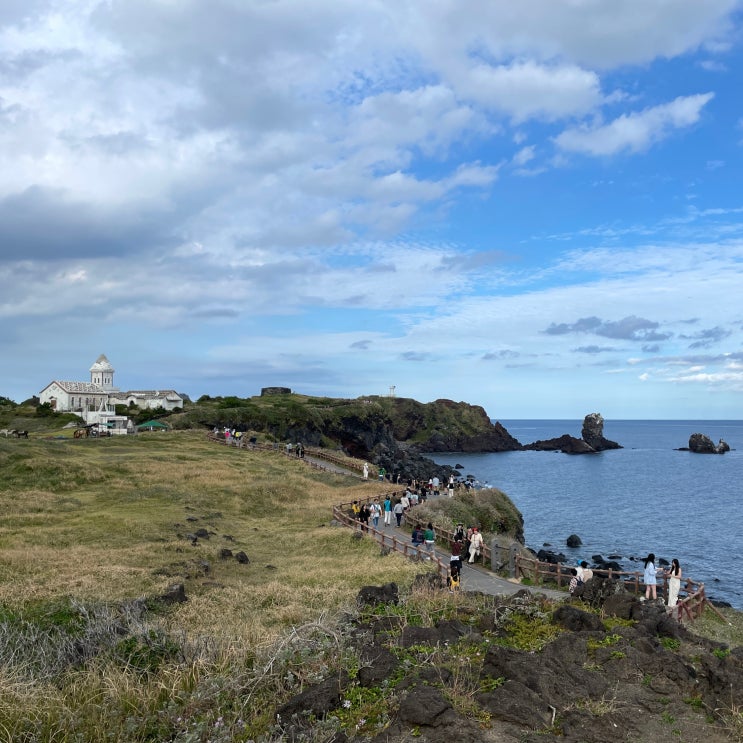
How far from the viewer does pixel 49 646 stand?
40.4ft

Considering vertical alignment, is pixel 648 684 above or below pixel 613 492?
above

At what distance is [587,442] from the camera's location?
168250 millimetres

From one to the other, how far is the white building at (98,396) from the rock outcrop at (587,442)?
101758mm

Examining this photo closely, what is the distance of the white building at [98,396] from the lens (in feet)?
315

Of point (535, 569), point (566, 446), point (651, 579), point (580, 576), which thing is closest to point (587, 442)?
point (566, 446)

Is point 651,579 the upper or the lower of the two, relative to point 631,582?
upper

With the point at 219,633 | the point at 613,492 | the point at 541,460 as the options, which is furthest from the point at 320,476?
the point at 541,460

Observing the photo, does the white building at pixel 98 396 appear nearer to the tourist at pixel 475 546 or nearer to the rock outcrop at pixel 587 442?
the tourist at pixel 475 546

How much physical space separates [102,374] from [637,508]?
90693 millimetres

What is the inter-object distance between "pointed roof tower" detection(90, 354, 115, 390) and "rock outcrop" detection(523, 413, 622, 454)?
356 feet

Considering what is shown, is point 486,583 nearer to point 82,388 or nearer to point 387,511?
point 387,511

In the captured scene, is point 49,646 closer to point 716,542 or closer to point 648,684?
point 648,684

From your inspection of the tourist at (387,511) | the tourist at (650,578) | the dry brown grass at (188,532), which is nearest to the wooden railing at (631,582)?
the tourist at (650,578)

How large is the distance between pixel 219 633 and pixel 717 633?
14835 mm
